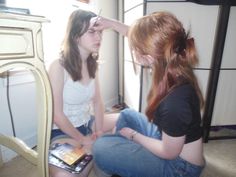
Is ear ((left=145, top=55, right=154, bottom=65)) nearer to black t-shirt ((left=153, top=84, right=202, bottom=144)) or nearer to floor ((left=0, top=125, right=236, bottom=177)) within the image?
black t-shirt ((left=153, top=84, right=202, bottom=144))

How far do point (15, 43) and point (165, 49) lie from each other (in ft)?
1.63

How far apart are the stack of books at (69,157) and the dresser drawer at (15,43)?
52cm

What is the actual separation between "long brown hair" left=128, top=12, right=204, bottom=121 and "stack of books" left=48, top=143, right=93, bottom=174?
44 centimetres

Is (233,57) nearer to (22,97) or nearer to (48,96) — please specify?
(48,96)

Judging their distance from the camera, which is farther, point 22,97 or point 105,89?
point 105,89

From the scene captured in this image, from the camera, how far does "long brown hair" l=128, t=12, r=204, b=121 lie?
2.58 feet

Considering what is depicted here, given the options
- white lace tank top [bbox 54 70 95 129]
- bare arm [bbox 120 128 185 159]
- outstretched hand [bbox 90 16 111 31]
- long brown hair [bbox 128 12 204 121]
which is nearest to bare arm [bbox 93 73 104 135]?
white lace tank top [bbox 54 70 95 129]

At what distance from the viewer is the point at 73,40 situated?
1117 millimetres

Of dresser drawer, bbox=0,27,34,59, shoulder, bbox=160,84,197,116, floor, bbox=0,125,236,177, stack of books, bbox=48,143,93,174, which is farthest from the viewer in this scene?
floor, bbox=0,125,236,177

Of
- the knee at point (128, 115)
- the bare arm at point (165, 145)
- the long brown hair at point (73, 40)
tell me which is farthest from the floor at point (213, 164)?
the long brown hair at point (73, 40)

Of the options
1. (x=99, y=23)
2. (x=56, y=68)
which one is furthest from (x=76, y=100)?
(x=99, y=23)

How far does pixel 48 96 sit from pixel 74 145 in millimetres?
390

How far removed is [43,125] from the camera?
82 cm

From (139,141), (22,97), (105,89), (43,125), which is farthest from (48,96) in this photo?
(105,89)
